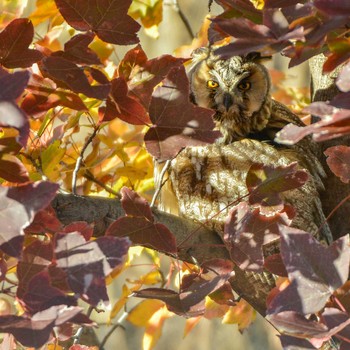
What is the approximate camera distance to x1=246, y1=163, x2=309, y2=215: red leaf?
3.10 feet

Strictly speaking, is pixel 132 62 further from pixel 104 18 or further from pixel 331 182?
pixel 331 182

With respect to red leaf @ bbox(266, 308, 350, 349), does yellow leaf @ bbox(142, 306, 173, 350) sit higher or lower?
lower

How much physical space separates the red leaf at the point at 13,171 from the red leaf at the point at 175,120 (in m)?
0.17

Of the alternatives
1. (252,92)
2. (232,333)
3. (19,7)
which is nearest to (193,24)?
(232,333)

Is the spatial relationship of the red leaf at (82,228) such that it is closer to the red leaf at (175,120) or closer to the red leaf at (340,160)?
the red leaf at (175,120)

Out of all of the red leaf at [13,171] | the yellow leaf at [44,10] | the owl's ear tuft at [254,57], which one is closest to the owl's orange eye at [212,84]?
the owl's ear tuft at [254,57]

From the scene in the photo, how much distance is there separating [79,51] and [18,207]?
1.01 feet

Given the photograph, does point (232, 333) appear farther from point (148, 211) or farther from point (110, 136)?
point (148, 211)

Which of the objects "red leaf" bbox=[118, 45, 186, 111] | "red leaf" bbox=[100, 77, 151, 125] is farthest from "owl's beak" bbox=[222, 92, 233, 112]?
"red leaf" bbox=[100, 77, 151, 125]

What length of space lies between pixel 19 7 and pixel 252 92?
0.68 m

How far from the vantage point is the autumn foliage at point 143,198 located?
708mm

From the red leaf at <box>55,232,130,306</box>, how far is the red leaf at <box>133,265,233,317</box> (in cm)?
17

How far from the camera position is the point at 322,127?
0.70 meters

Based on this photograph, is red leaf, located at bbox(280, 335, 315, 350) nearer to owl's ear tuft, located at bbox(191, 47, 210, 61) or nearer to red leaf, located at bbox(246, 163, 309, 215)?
red leaf, located at bbox(246, 163, 309, 215)
